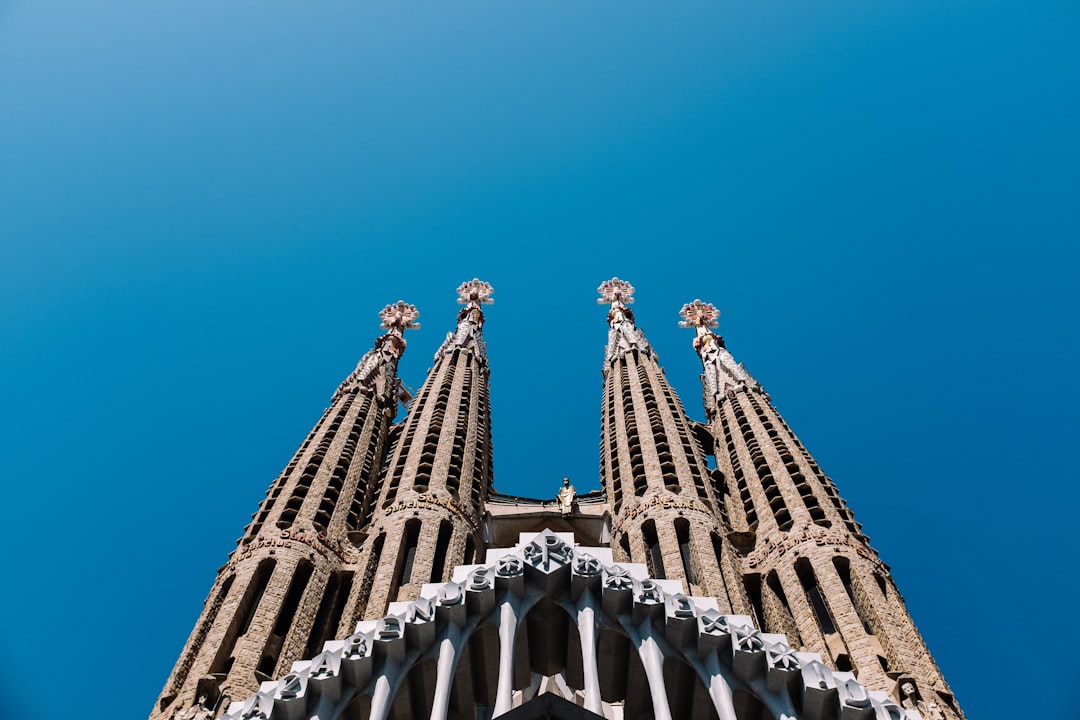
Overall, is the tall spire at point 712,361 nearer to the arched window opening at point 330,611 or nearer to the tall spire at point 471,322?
the tall spire at point 471,322

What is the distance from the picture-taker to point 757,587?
30.2m

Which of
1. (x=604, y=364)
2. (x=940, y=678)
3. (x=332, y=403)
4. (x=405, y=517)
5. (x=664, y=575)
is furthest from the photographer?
(x=604, y=364)

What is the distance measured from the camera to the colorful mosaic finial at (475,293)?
55.3 m

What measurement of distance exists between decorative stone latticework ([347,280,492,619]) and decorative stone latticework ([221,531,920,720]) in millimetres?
8355

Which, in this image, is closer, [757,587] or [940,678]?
[940,678]

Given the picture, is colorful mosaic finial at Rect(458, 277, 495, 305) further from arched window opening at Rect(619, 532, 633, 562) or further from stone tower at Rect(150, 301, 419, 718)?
arched window opening at Rect(619, 532, 633, 562)

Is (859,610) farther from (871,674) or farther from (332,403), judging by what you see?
(332,403)

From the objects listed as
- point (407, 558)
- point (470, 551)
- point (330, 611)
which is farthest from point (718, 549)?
point (330, 611)

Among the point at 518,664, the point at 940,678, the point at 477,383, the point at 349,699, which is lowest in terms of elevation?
the point at 349,699

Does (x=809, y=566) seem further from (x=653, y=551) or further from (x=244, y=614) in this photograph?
(x=244, y=614)

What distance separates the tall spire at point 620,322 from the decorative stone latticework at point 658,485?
183cm

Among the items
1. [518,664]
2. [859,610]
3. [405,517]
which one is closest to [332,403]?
[405,517]

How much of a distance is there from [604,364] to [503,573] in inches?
1193

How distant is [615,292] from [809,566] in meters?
28.6
